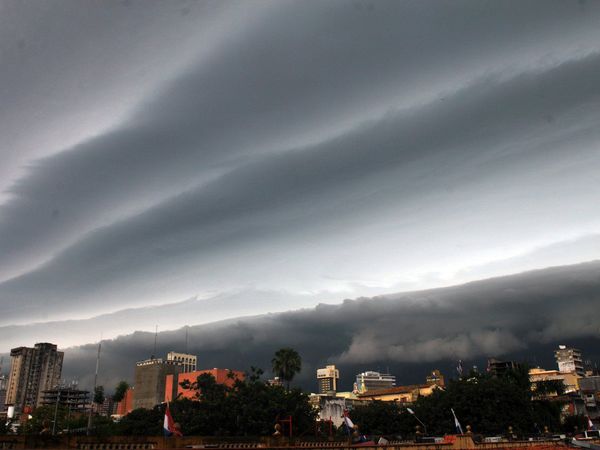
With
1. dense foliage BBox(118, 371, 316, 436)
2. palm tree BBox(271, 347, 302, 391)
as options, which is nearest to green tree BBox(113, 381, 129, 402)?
palm tree BBox(271, 347, 302, 391)

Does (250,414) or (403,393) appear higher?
(403,393)

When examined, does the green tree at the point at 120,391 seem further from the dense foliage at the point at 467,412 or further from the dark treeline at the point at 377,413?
the dense foliage at the point at 467,412

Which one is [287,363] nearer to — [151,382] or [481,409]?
[481,409]

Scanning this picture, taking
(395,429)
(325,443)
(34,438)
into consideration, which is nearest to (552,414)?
(395,429)

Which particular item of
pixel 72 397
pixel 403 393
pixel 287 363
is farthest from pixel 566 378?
pixel 72 397

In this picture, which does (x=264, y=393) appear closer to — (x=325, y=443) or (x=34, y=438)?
(x=325, y=443)

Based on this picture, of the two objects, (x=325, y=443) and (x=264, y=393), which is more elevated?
(x=264, y=393)

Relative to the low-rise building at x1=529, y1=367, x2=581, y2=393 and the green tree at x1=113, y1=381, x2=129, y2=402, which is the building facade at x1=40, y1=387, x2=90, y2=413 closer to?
the green tree at x1=113, y1=381, x2=129, y2=402
